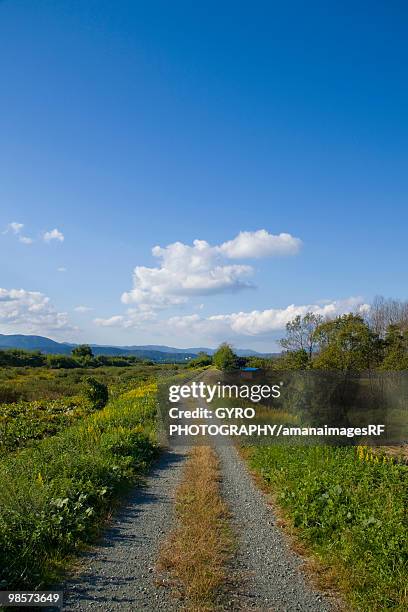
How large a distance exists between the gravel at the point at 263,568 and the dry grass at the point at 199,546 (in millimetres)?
199

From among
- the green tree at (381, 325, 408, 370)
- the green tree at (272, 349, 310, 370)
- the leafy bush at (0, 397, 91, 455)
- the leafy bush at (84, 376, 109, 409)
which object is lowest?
the leafy bush at (0, 397, 91, 455)

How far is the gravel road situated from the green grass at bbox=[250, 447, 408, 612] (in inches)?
83.8

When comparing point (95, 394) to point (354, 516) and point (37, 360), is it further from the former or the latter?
point (37, 360)

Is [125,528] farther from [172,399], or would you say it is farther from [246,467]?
[172,399]

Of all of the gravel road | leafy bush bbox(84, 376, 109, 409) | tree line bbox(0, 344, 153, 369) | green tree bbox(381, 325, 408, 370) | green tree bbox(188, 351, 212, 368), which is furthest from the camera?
green tree bbox(188, 351, 212, 368)

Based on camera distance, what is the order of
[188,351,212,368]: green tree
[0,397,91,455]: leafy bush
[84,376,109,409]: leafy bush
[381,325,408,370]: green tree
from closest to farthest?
[0,397,91,455]: leafy bush
[84,376,109,409]: leafy bush
[381,325,408,370]: green tree
[188,351,212,368]: green tree

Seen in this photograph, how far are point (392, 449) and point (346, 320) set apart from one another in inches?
420

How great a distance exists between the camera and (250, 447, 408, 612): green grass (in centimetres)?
485

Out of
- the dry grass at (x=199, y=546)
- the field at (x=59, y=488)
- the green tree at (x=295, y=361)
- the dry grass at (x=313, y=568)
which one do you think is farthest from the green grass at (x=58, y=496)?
the green tree at (x=295, y=361)

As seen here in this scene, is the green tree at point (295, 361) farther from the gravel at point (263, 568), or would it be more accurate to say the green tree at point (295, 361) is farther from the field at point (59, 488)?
the gravel at point (263, 568)

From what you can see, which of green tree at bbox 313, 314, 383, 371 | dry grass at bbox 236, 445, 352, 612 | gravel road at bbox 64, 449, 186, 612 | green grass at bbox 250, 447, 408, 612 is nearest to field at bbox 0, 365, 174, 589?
gravel road at bbox 64, 449, 186, 612

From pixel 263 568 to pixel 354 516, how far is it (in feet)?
5.25

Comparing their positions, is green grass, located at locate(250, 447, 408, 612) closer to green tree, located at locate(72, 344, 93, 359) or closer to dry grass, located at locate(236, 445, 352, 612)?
dry grass, located at locate(236, 445, 352, 612)

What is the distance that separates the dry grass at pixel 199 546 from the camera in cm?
484
